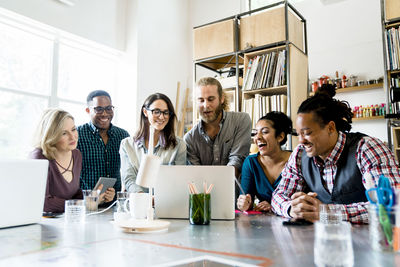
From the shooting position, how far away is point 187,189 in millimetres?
1370

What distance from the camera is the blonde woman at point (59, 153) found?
1.76 m

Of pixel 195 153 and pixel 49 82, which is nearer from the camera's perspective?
pixel 195 153

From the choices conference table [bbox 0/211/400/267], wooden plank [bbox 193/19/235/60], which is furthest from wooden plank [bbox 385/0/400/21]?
conference table [bbox 0/211/400/267]

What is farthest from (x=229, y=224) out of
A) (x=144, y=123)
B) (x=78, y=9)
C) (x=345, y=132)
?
(x=78, y=9)

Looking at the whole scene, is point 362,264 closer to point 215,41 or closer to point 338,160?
point 338,160

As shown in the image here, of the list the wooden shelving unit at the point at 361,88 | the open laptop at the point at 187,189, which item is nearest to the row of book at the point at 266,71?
the wooden shelving unit at the point at 361,88

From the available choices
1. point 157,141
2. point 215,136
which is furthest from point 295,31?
point 157,141

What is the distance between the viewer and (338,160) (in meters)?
1.47

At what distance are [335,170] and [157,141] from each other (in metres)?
1.06

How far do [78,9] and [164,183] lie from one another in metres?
3.57

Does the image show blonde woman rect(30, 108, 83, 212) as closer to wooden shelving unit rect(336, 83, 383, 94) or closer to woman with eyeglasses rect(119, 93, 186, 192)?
woman with eyeglasses rect(119, 93, 186, 192)

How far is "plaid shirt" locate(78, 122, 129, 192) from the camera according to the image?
2.46 metres

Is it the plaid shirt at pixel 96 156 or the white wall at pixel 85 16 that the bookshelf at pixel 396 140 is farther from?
the white wall at pixel 85 16

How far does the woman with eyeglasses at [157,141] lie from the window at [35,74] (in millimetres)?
2218
